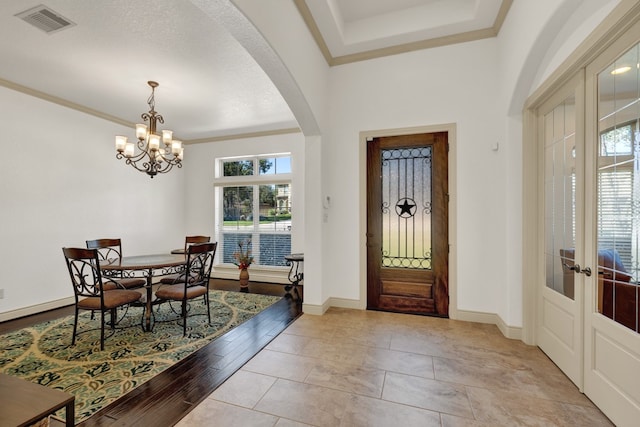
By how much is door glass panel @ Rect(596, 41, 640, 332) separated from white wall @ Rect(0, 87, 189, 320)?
6266mm

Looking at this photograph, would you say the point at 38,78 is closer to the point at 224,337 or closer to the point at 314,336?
the point at 224,337

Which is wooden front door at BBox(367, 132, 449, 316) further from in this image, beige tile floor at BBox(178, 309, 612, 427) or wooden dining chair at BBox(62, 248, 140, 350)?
wooden dining chair at BBox(62, 248, 140, 350)

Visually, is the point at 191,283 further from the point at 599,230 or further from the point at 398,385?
the point at 599,230

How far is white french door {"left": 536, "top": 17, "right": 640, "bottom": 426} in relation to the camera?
1.60m

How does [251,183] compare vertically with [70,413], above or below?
above

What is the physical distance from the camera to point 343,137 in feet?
12.7

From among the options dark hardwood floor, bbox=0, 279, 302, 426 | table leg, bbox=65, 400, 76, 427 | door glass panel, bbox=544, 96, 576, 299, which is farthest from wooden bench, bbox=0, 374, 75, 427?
door glass panel, bbox=544, 96, 576, 299

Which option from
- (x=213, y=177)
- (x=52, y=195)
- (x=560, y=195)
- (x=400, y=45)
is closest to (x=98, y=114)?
(x=52, y=195)

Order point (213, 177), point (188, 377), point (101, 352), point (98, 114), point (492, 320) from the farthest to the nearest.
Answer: point (213, 177)
point (98, 114)
point (492, 320)
point (101, 352)
point (188, 377)

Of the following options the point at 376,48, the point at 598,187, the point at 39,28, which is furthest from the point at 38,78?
the point at 598,187

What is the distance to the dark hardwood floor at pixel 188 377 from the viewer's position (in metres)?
1.76

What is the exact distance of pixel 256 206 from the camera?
5.80 m

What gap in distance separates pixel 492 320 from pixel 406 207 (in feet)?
5.55

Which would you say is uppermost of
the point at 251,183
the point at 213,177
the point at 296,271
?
the point at 213,177
